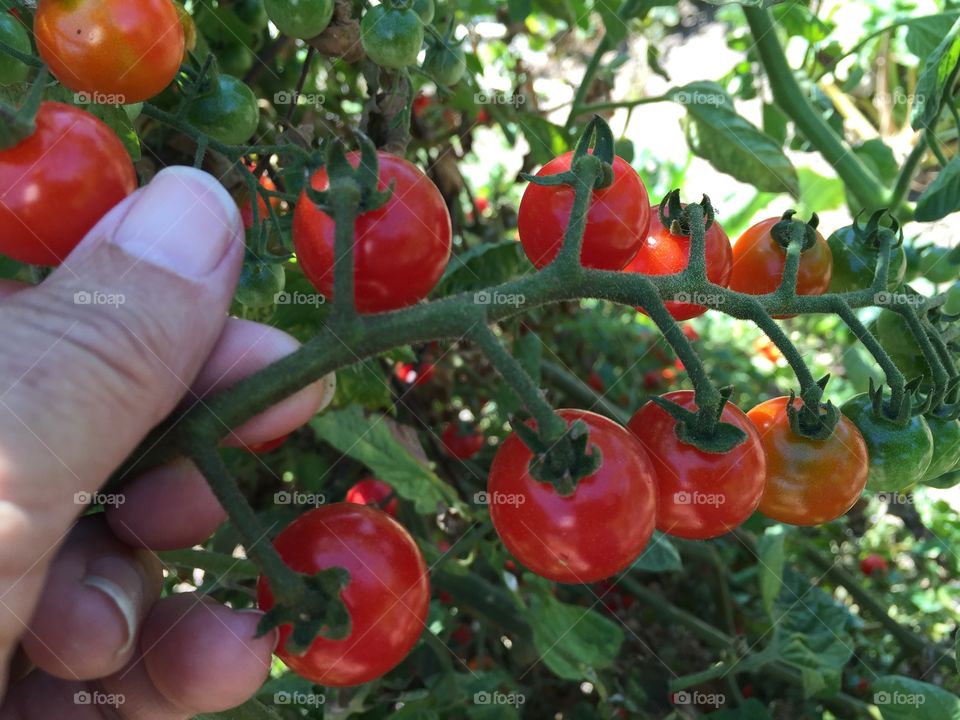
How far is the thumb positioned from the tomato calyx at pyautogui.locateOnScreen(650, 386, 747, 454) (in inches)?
19.4

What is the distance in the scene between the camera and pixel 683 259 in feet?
3.71

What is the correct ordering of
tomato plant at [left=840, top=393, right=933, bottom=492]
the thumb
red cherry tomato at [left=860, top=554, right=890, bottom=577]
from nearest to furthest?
the thumb, tomato plant at [left=840, top=393, right=933, bottom=492], red cherry tomato at [left=860, top=554, right=890, bottom=577]

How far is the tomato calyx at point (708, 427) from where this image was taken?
0.90 meters

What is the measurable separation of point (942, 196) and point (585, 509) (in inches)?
30.9

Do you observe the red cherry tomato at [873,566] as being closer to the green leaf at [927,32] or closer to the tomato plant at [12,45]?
the green leaf at [927,32]

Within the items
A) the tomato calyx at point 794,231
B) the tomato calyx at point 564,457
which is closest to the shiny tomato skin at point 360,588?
the tomato calyx at point 564,457

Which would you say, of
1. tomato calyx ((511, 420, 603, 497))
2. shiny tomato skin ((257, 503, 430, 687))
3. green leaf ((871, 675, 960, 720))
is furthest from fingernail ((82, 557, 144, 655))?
green leaf ((871, 675, 960, 720))

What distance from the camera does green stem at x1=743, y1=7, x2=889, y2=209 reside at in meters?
1.67

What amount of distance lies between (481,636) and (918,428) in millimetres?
1107

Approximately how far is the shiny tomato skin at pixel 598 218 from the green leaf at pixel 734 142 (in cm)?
69

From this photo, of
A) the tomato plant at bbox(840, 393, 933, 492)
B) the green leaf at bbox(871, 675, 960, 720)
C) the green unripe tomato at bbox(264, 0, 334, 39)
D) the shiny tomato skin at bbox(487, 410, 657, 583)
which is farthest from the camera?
the green leaf at bbox(871, 675, 960, 720)

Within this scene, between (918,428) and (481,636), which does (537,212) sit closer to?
(918,428)

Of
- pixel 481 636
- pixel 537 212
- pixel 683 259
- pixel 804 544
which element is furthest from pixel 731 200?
pixel 537 212

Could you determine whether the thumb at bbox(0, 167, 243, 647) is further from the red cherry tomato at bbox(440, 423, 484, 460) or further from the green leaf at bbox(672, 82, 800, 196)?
the red cherry tomato at bbox(440, 423, 484, 460)
